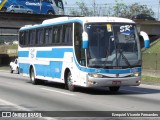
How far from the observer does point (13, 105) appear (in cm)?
1516

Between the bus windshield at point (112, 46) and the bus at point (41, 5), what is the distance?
133ft

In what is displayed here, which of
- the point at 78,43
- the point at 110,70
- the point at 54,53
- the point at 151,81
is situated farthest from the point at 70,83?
the point at 151,81

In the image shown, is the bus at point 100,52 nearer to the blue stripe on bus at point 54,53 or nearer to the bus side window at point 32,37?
the blue stripe on bus at point 54,53

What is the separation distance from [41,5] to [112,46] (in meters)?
44.7

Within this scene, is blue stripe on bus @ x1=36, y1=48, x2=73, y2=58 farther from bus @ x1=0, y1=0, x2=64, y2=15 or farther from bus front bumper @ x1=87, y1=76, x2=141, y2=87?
bus @ x1=0, y1=0, x2=64, y2=15

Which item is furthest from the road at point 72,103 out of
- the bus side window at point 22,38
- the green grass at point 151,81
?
the green grass at point 151,81

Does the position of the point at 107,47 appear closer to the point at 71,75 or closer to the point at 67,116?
the point at 71,75

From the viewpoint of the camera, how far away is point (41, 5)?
6228 cm

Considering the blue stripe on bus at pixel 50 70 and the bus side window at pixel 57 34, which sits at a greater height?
the bus side window at pixel 57 34

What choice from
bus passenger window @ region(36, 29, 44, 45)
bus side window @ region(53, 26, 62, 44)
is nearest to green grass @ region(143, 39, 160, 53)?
bus passenger window @ region(36, 29, 44, 45)

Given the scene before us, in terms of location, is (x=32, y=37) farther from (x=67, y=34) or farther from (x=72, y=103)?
(x=72, y=103)

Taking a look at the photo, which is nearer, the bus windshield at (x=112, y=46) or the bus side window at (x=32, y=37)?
the bus windshield at (x=112, y=46)

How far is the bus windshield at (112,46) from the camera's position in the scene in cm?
1848

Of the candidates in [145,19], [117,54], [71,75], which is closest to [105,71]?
[117,54]
